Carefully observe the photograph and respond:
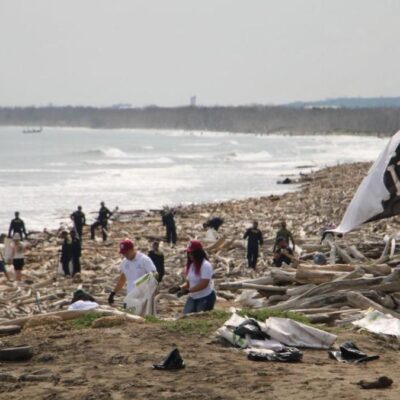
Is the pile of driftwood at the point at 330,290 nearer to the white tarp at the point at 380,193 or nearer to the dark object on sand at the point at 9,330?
the white tarp at the point at 380,193

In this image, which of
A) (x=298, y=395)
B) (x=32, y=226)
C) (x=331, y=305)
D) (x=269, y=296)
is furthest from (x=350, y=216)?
(x=32, y=226)

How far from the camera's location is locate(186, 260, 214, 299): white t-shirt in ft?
Result: 32.7

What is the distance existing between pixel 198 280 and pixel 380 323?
1.96 m

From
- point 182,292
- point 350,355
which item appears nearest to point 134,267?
point 182,292

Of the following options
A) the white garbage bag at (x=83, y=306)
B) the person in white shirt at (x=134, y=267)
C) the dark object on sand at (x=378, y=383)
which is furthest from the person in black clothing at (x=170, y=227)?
the dark object on sand at (x=378, y=383)

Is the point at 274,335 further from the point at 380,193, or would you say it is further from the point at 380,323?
the point at 380,193

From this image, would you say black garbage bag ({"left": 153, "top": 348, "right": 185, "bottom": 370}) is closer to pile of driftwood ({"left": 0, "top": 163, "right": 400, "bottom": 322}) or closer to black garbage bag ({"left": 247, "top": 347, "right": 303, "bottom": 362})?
black garbage bag ({"left": 247, "top": 347, "right": 303, "bottom": 362})

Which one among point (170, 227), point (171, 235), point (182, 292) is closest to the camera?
point (182, 292)

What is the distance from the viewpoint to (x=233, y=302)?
Answer: 508 inches

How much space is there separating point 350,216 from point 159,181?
51.8 metres

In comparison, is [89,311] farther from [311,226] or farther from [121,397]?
[311,226]

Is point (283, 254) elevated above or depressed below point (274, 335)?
below

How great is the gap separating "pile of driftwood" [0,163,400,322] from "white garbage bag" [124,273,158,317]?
1.60m

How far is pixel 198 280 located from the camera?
10.0 m
